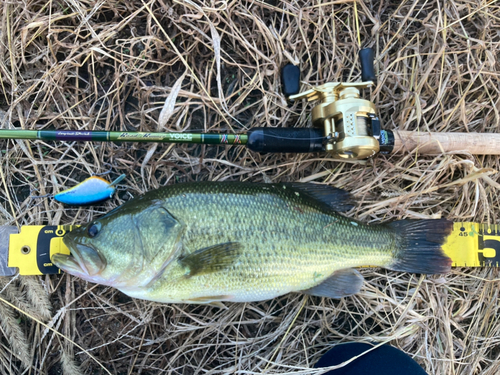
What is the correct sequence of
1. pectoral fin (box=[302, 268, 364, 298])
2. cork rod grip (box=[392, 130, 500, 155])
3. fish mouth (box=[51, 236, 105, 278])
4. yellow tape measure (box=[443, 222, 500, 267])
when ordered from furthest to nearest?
yellow tape measure (box=[443, 222, 500, 267])
cork rod grip (box=[392, 130, 500, 155])
pectoral fin (box=[302, 268, 364, 298])
fish mouth (box=[51, 236, 105, 278])

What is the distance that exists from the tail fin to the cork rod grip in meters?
0.57

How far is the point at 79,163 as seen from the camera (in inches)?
99.3

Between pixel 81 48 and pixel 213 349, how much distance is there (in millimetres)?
2680

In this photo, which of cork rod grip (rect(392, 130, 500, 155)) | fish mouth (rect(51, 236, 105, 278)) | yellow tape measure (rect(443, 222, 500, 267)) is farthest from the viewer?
yellow tape measure (rect(443, 222, 500, 267))

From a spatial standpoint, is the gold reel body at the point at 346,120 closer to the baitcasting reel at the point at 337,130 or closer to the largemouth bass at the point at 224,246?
the baitcasting reel at the point at 337,130

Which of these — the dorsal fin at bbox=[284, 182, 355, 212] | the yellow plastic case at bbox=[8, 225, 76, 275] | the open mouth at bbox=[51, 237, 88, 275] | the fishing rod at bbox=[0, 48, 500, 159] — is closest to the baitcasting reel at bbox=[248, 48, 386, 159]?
the fishing rod at bbox=[0, 48, 500, 159]

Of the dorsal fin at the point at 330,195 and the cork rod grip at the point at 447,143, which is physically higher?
the cork rod grip at the point at 447,143

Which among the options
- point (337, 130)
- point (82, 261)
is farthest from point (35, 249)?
point (337, 130)

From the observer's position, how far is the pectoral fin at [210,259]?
1.99 meters

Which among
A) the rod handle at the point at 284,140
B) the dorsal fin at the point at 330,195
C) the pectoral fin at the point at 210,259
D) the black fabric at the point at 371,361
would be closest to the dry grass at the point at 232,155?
the black fabric at the point at 371,361

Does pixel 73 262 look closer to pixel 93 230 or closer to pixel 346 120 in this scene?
pixel 93 230

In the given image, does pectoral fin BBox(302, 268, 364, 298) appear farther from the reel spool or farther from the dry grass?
the reel spool

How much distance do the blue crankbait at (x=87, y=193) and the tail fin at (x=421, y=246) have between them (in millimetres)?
2203

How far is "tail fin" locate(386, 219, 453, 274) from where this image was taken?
7.80 ft
